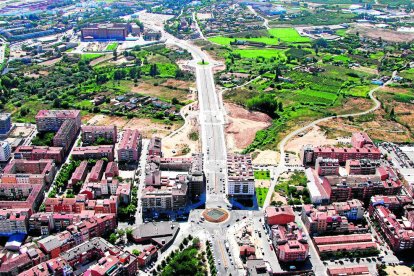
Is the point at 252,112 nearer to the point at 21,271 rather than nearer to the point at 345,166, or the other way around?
the point at 345,166

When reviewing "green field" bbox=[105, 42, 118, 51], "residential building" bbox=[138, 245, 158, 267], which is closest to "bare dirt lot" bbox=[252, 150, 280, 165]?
"residential building" bbox=[138, 245, 158, 267]

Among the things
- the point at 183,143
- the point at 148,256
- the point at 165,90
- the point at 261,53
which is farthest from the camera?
the point at 261,53

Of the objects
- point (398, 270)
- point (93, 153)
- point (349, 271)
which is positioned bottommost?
point (398, 270)

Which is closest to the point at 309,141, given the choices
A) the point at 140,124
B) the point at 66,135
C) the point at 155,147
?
the point at 155,147

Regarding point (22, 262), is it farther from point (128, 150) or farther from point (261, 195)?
point (261, 195)

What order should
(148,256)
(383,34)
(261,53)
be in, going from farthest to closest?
(383,34), (261,53), (148,256)

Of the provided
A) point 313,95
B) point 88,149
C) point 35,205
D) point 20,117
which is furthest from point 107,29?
point 35,205
